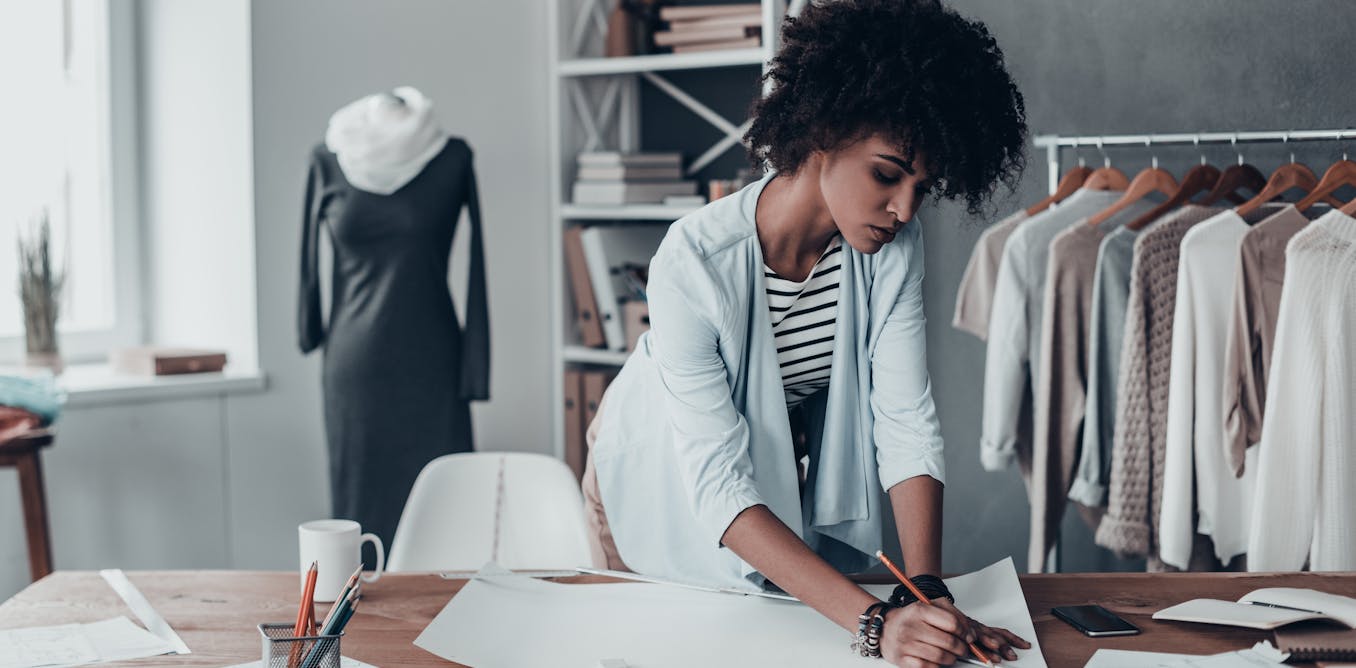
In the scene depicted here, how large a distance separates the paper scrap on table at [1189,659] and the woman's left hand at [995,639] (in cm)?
8

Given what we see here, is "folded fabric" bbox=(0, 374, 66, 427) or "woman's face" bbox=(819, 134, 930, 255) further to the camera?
"folded fabric" bbox=(0, 374, 66, 427)

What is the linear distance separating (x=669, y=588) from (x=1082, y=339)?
51.2 inches

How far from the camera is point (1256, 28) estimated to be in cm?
260

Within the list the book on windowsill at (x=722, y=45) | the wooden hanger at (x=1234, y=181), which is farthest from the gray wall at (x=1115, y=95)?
the book on windowsill at (x=722, y=45)

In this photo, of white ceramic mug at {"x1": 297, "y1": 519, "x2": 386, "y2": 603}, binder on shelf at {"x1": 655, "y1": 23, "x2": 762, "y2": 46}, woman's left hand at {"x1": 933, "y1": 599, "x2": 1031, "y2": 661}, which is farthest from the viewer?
binder on shelf at {"x1": 655, "y1": 23, "x2": 762, "y2": 46}

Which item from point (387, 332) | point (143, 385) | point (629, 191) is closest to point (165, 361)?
point (143, 385)

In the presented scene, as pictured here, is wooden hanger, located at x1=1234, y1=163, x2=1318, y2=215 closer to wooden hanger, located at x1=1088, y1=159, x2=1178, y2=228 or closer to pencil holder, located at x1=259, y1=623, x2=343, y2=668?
wooden hanger, located at x1=1088, y1=159, x2=1178, y2=228

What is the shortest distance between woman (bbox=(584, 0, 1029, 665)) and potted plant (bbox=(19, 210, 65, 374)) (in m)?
1.97

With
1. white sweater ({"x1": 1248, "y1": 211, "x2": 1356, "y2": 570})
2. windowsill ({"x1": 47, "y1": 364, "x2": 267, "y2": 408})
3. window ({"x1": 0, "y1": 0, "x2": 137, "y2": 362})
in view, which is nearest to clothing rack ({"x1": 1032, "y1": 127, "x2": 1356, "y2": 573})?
white sweater ({"x1": 1248, "y1": 211, "x2": 1356, "y2": 570})

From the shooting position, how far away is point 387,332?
123 inches

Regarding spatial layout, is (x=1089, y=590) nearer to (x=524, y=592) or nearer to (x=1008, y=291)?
(x=524, y=592)

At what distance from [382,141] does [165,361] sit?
856 millimetres

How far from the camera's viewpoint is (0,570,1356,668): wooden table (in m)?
1.41

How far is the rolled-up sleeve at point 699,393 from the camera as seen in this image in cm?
151
